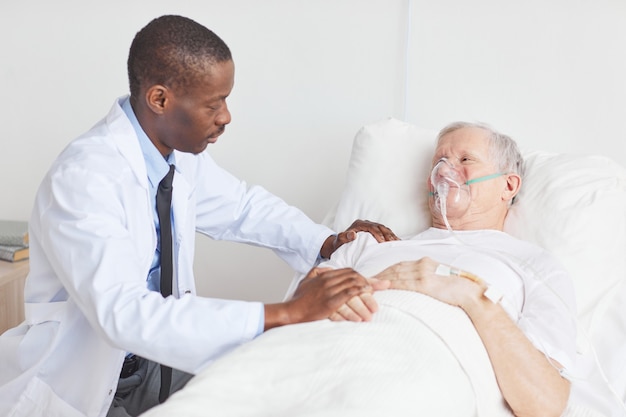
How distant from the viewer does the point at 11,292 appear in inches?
99.3

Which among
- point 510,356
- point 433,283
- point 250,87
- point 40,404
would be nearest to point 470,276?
point 433,283

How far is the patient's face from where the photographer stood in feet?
6.34

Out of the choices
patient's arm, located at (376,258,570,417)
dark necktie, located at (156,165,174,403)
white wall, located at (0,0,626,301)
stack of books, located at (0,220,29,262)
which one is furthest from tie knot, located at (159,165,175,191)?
stack of books, located at (0,220,29,262)

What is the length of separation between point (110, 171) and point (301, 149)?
3.81 ft

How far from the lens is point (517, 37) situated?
7.64ft

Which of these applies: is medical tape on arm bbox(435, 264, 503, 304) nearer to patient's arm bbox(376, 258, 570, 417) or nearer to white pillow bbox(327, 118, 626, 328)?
patient's arm bbox(376, 258, 570, 417)

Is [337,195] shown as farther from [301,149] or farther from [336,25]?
[336,25]

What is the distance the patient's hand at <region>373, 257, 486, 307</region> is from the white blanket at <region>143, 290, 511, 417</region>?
4cm

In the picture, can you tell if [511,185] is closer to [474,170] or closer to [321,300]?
[474,170]

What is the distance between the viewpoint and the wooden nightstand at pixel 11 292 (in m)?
2.48

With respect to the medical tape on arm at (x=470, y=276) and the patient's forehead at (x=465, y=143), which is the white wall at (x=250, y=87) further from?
the medical tape on arm at (x=470, y=276)

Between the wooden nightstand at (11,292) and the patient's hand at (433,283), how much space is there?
1438mm

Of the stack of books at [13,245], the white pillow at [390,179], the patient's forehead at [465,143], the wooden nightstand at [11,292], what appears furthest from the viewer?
the stack of books at [13,245]

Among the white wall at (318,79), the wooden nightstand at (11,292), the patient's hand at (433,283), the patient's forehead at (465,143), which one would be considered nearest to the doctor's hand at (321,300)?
the patient's hand at (433,283)
